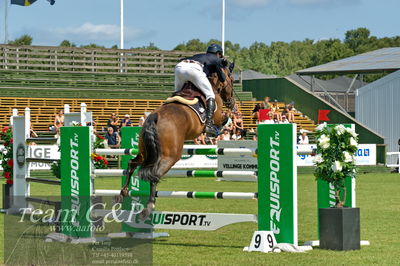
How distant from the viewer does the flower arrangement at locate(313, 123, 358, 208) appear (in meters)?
9.22

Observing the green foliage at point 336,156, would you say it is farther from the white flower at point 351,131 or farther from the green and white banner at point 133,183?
the green and white banner at point 133,183

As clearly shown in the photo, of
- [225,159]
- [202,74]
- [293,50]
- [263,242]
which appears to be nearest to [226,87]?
[202,74]

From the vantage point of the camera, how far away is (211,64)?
34.0 ft

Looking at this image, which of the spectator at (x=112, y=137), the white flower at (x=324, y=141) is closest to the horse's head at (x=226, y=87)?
the white flower at (x=324, y=141)

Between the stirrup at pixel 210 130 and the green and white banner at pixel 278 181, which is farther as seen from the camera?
the stirrup at pixel 210 130

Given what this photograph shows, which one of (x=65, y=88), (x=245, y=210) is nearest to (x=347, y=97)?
(x=65, y=88)

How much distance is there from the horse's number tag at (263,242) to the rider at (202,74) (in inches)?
62.1

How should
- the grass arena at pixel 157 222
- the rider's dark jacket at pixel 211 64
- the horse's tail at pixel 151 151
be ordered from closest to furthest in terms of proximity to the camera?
the grass arena at pixel 157 222, the horse's tail at pixel 151 151, the rider's dark jacket at pixel 211 64

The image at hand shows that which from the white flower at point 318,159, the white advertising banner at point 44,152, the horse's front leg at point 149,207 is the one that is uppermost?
the white flower at point 318,159

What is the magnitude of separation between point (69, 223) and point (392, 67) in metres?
27.3

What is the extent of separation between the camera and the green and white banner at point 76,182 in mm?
9961

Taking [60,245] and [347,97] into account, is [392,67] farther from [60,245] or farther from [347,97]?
[60,245]

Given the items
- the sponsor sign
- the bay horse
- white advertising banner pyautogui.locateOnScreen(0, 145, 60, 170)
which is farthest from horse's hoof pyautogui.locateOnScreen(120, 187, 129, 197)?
white advertising banner pyautogui.locateOnScreen(0, 145, 60, 170)

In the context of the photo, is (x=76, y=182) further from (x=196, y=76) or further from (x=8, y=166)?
(x=8, y=166)
